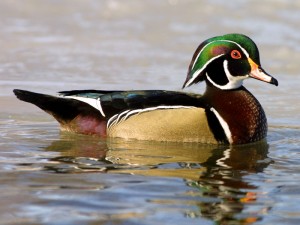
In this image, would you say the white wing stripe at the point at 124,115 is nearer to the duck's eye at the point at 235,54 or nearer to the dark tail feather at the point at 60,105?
the dark tail feather at the point at 60,105

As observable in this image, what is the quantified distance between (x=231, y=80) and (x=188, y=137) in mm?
715

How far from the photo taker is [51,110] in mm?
7246

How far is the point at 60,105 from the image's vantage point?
23.7ft

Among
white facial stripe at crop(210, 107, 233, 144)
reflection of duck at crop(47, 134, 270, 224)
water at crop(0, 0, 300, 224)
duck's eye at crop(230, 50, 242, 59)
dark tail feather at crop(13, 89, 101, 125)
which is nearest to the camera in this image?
water at crop(0, 0, 300, 224)

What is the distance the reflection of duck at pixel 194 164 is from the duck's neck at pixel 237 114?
0.11 meters

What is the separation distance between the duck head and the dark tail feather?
2.89ft

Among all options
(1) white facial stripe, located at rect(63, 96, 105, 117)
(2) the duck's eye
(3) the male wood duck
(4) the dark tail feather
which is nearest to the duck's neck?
(3) the male wood duck

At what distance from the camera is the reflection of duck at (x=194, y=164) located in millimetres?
4555

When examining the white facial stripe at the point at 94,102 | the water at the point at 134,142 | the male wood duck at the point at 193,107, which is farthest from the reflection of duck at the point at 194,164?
the white facial stripe at the point at 94,102

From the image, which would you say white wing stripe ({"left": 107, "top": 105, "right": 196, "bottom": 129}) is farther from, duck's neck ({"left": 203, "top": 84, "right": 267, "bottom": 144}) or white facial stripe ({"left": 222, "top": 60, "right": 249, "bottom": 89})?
white facial stripe ({"left": 222, "top": 60, "right": 249, "bottom": 89})

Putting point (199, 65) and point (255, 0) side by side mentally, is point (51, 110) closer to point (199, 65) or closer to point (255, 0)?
point (199, 65)

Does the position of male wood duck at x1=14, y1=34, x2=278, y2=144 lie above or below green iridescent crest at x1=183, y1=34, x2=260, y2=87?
below

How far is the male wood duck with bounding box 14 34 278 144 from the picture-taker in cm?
678

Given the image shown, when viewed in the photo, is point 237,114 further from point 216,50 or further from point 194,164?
point 194,164
